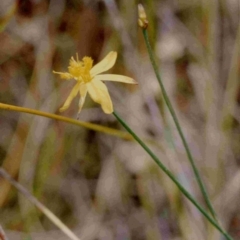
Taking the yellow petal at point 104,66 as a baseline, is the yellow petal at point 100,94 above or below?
below

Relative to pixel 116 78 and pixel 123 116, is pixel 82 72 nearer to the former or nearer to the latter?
pixel 116 78

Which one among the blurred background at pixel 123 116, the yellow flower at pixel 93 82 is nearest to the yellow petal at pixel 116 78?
the yellow flower at pixel 93 82

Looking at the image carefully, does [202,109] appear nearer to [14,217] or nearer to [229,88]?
[229,88]

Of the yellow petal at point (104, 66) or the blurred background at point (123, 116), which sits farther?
the blurred background at point (123, 116)

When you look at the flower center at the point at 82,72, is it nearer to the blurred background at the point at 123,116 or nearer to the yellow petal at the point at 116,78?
the yellow petal at the point at 116,78

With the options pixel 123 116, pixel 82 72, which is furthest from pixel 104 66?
pixel 123 116

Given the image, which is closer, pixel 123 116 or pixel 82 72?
pixel 82 72

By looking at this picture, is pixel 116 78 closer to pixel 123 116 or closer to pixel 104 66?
pixel 104 66
